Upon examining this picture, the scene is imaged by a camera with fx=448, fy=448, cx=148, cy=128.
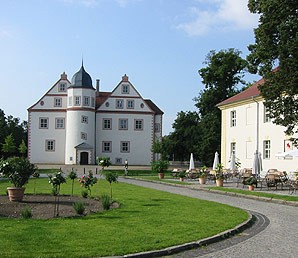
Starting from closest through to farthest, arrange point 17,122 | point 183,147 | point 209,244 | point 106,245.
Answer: point 106,245
point 209,244
point 183,147
point 17,122

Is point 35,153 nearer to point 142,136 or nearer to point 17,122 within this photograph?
point 142,136

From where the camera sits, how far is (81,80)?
6612cm

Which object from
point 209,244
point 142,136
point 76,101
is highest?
point 76,101

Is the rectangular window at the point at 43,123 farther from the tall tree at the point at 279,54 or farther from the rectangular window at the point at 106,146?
the tall tree at the point at 279,54

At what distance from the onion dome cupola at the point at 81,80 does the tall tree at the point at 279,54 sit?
44.1 m

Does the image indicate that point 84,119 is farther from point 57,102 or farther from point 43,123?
point 43,123

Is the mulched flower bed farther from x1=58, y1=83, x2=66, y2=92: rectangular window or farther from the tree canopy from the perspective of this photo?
the tree canopy

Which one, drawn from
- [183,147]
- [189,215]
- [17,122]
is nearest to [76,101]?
[183,147]

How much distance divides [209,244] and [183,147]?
6120 cm

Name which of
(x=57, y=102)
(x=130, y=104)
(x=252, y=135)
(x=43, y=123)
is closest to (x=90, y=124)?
(x=57, y=102)

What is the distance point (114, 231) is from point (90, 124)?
56343 mm

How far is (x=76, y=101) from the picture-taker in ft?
216

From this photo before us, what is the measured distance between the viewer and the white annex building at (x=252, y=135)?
3619 cm

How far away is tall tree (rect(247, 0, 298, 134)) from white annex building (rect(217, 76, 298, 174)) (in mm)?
11001
